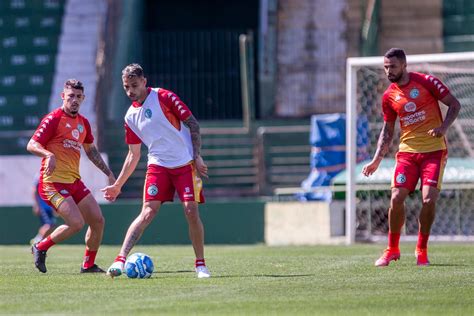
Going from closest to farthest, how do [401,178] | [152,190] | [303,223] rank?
[152,190]
[401,178]
[303,223]

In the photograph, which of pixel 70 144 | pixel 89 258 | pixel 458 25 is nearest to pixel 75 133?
pixel 70 144

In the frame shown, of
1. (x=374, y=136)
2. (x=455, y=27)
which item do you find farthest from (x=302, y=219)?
(x=455, y=27)

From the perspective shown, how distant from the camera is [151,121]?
11312 millimetres

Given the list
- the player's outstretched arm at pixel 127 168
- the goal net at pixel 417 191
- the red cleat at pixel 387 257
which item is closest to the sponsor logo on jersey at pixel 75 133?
the player's outstretched arm at pixel 127 168

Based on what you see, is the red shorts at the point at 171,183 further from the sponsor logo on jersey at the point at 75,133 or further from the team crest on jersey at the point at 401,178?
the team crest on jersey at the point at 401,178

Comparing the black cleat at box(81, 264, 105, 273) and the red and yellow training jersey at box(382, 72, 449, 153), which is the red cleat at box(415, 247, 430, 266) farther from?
the black cleat at box(81, 264, 105, 273)

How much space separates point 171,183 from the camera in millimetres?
11383

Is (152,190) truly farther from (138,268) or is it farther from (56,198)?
(56,198)

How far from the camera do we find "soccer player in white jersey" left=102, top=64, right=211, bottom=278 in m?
11.1

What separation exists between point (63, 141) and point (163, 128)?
162cm

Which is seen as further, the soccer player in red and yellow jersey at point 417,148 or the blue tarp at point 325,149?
the blue tarp at point 325,149

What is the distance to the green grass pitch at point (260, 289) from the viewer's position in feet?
27.7

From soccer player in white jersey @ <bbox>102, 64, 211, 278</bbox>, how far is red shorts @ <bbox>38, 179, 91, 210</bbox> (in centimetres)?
137

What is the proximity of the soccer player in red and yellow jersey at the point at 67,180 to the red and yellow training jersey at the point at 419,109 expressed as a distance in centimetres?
318
